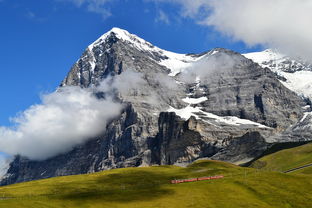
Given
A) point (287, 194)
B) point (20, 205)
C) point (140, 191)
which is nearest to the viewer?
point (20, 205)

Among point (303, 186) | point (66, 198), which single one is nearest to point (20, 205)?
point (66, 198)

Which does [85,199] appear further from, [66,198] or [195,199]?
[195,199]

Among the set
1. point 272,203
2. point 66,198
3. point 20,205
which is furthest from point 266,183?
point 20,205

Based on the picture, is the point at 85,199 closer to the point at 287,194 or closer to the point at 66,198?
the point at 66,198

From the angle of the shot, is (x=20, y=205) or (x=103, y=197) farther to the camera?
(x=103, y=197)

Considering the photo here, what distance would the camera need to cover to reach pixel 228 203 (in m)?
164

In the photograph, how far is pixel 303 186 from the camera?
18688cm

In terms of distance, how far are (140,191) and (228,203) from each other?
37.2m

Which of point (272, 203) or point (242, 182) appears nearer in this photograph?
point (272, 203)

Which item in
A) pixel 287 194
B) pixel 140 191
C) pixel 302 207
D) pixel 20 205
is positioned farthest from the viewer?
pixel 140 191

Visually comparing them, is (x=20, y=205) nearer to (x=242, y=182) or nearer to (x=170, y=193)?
(x=170, y=193)

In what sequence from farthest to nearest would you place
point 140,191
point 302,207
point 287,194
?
1. point 140,191
2. point 287,194
3. point 302,207

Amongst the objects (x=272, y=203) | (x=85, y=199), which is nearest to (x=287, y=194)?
(x=272, y=203)

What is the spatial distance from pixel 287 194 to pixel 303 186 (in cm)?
1395
